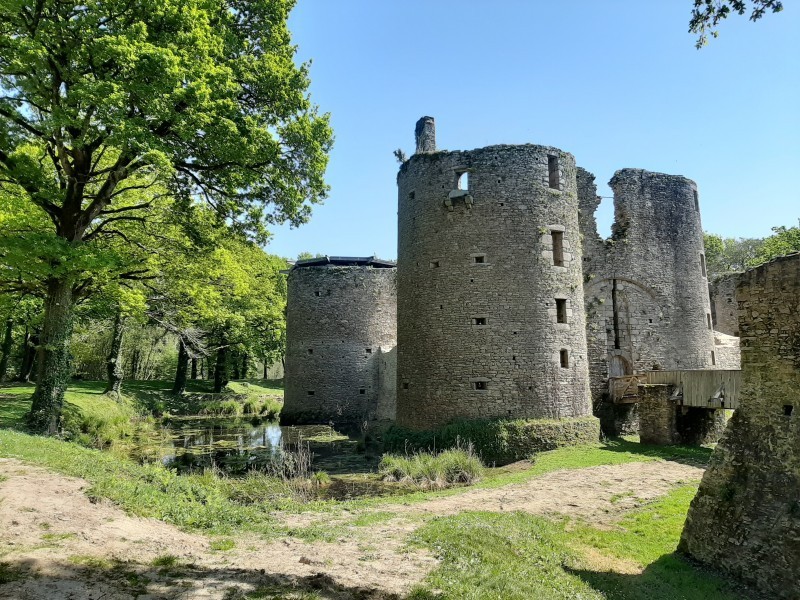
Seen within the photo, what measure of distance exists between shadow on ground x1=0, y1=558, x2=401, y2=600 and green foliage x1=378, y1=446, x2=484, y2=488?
289 inches

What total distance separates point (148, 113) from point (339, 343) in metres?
18.5

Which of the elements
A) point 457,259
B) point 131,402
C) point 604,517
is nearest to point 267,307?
point 131,402

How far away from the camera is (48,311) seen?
42.7ft

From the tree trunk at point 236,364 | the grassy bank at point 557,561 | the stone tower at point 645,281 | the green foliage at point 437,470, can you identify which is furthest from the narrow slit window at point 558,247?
the tree trunk at point 236,364

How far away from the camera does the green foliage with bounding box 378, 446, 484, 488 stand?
1262 centimetres

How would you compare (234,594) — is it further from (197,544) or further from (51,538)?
(51,538)

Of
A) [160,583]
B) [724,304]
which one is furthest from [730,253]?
[160,583]

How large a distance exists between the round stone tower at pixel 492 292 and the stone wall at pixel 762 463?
8.29 metres

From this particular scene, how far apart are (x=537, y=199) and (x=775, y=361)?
10510mm

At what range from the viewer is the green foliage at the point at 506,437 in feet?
49.3

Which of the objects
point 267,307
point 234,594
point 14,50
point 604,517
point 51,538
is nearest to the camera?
point 234,594

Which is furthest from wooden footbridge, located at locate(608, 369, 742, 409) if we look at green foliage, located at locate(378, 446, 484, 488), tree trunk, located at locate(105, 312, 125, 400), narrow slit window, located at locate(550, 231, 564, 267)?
tree trunk, located at locate(105, 312, 125, 400)

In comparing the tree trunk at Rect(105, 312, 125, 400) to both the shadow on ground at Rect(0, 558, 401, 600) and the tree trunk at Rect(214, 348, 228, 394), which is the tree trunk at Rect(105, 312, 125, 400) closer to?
the tree trunk at Rect(214, 348, 228, 394)

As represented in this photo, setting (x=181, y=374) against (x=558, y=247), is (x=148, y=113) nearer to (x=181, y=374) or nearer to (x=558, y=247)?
(x=558, y=247)
